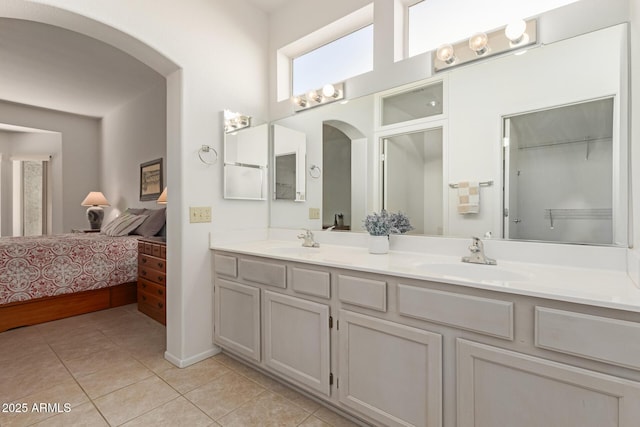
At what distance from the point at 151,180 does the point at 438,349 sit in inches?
182

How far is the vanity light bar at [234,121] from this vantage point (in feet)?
7.93

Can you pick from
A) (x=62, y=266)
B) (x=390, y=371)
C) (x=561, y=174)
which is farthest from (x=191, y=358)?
(x=561, y=174)

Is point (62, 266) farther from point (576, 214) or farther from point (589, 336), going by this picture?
point (576, 214)

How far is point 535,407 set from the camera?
1.07m

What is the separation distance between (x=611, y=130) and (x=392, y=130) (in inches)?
43.4

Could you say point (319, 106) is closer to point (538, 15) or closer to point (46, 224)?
point (538, 15)

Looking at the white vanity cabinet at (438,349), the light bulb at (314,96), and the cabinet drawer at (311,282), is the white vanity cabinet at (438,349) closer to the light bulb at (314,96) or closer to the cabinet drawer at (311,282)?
the cabinet drawer at (311,282)

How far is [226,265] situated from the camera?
7.25ft

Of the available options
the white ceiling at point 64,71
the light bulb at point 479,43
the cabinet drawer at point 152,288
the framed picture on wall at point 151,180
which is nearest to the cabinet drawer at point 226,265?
the cabinet drawer at point 152,288

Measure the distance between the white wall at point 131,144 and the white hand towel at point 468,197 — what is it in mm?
3979

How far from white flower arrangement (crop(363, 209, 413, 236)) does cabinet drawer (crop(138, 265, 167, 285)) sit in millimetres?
2070

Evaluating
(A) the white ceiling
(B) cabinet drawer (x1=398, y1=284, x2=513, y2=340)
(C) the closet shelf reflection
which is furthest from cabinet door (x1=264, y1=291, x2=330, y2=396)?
(A) the white ceiling

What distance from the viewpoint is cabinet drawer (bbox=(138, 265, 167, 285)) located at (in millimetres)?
2941

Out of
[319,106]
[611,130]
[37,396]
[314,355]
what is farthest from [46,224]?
[611,130]
